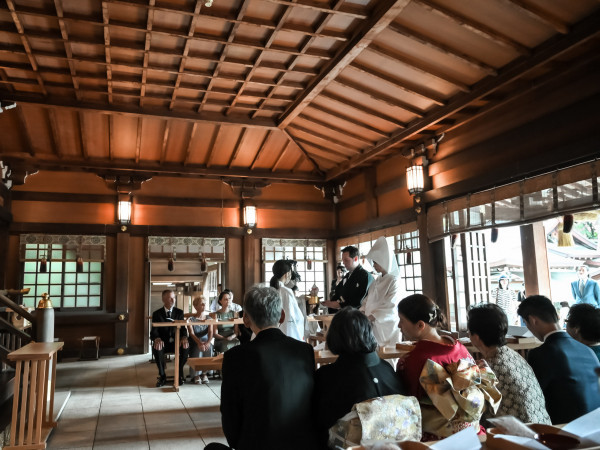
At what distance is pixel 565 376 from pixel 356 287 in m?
2.48

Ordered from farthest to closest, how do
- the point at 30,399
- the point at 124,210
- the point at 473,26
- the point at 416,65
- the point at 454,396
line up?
the point at 124,210 < the point at 416,65 < the point at 473,26 < the point at 30,399 < the point at 454,396

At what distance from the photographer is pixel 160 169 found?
8.48m

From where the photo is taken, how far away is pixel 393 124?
254 inches

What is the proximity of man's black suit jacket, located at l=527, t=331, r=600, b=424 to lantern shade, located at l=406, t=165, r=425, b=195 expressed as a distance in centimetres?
465

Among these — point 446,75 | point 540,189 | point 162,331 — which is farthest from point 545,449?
point 162,331

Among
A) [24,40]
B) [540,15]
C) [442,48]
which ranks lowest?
[540,15]

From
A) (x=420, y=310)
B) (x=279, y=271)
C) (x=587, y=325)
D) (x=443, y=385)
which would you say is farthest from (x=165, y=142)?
(x=443, y=385)

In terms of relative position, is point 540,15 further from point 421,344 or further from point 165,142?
point 165,142

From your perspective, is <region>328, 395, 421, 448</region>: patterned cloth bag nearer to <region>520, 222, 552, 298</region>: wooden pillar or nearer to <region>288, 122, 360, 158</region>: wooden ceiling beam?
<region>520, 222, 552, 298</region>: wooden pillar

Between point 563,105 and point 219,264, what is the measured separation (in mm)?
6603

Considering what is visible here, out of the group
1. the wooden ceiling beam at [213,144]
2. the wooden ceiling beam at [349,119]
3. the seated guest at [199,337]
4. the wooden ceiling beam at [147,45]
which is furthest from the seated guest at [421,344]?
the wooden ceiling beam at [213,144]

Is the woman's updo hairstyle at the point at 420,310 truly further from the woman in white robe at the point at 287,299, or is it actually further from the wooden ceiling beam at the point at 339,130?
the wooden ceiling beam at the point at 339,130

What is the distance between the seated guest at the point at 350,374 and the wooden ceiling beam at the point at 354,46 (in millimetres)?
3308

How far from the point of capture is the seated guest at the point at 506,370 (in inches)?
74.7
